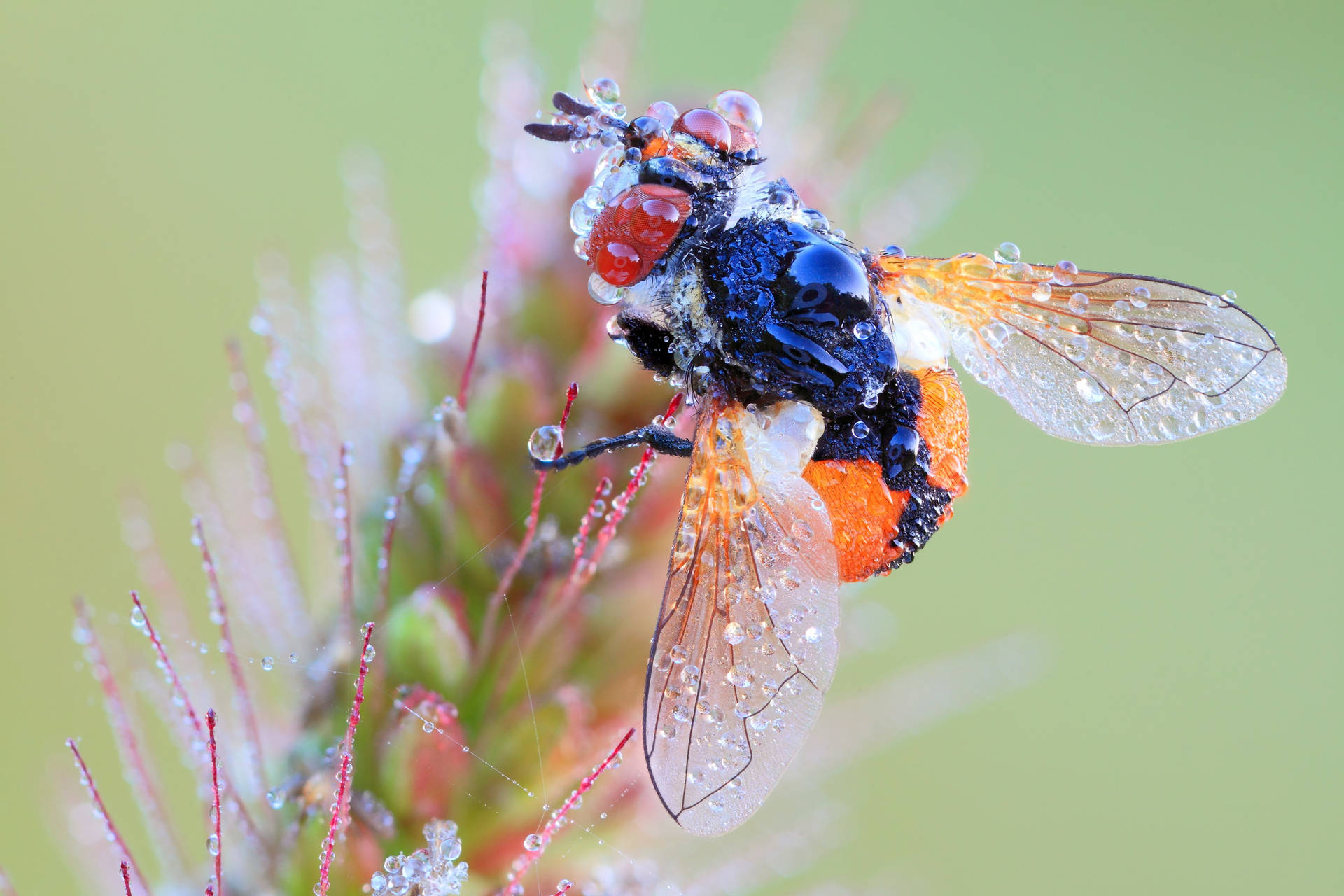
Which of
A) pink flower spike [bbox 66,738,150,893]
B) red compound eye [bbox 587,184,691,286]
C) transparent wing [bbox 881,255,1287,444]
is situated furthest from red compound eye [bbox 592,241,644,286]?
pink flower spike [bbox 66,738,150,893]

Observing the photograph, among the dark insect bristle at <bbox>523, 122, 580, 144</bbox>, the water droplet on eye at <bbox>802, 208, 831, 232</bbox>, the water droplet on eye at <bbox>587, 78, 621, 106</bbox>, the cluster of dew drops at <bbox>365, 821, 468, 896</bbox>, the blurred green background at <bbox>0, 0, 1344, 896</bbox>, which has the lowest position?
the cluster of dew drops at <bbox>365, 821, 468, 896</bbox>

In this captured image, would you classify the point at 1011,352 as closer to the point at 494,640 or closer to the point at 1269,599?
the point at 494,640

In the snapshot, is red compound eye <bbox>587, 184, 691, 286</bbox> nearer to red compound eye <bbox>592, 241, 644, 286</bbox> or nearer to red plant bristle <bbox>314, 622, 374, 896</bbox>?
red compound eye <bbox>592, 241, 644, 286</bbox>

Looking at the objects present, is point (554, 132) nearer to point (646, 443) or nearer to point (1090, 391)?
point (646, 443)

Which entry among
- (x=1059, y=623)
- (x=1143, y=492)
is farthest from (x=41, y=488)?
(x=1143, y=492)

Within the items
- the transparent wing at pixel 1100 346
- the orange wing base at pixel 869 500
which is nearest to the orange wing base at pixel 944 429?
the orange wing base at pixel 869 500

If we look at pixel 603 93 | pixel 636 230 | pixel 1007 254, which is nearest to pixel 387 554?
pixel 636 230
